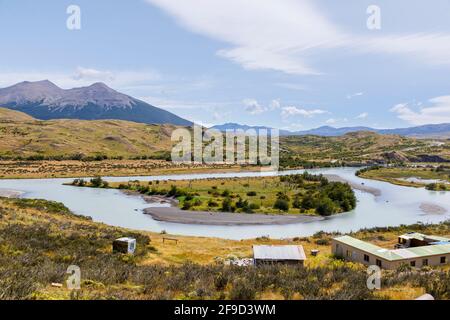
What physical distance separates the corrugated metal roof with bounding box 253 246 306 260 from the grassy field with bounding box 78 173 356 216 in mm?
32435

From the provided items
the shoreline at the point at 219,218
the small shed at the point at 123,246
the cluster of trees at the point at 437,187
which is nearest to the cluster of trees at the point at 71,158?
the shoreline at the point at 219,218

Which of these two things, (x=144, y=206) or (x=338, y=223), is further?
(x=144, y=206)

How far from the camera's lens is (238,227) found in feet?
171

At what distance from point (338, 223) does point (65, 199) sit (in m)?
48.7

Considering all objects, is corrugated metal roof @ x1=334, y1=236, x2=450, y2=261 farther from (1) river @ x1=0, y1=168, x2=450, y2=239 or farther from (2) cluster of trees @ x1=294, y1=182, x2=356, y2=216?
(2) cluster of trees @ x1=294, y1=182, x2=356, y2=216

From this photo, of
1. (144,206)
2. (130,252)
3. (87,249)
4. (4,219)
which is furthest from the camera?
(144,206)

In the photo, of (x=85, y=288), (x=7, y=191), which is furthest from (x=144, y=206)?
(x=85, y=288)

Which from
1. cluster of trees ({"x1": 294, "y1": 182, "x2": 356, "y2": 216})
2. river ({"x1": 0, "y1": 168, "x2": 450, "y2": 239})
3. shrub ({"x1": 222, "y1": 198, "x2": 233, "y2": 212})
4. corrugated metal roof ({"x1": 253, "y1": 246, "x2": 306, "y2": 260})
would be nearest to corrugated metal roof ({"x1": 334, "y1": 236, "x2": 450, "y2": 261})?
corrugated metal roof ({"x1": 253, "y1": 246, "x2": 306, "y2": 260})

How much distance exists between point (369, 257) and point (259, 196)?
144 feet

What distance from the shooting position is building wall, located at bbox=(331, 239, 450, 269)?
84.9 feet

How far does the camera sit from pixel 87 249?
25984 millimetres

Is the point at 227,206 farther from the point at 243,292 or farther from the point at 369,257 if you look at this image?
the point at 243,292

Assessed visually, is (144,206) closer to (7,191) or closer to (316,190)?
(7,191)
